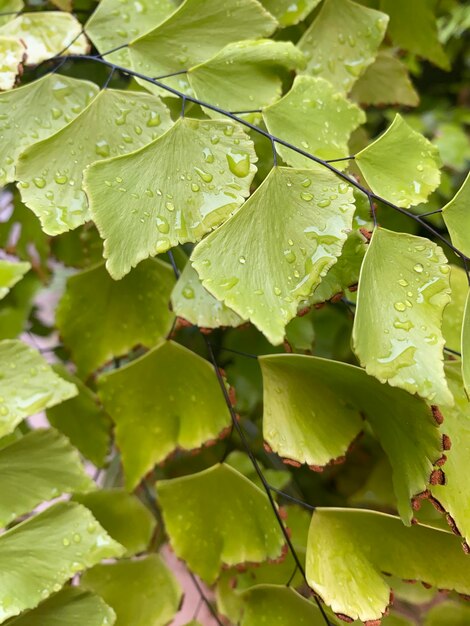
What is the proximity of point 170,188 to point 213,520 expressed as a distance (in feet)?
0.79

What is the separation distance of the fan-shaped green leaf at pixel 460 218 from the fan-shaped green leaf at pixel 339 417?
0.31 ft

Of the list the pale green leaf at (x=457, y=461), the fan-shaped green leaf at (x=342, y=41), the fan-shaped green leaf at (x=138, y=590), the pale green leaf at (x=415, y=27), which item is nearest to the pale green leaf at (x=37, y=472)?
the fan-shaped green leaf at (x=138, y=590)

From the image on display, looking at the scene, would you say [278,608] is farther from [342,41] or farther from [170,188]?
[342,41]

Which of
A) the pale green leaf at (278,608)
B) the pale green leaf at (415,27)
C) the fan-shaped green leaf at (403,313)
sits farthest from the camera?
the pale green leaf at (415,27)

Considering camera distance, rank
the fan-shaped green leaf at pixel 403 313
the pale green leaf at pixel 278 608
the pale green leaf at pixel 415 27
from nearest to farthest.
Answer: the fan-shaped green leaf at pixel 403 313 → the pale green leaf at pixel 278 608 → the pale green leaf at pixel 415 27

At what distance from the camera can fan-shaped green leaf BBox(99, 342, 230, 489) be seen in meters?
0.42

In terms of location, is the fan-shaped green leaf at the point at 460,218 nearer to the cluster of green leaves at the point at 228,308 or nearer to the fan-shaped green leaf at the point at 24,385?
the cluster of green leaves at the point at 228,308

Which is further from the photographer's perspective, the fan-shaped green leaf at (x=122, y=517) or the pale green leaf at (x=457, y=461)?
the fan-shaped green leaf at (x=122, y=517)

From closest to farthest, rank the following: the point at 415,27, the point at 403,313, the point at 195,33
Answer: the point at 403,313, the point at 195,33, the point at 415,27

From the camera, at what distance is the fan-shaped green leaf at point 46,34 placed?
1.31ft

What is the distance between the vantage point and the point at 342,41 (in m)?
0.45

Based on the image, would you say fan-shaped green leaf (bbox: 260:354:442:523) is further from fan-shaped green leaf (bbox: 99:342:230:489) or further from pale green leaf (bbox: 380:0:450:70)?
pale green leaf (bbox: 380:0:450:70)

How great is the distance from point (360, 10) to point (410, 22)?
0.26 feet

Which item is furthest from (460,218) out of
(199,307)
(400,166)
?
(199,307)
